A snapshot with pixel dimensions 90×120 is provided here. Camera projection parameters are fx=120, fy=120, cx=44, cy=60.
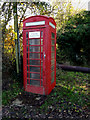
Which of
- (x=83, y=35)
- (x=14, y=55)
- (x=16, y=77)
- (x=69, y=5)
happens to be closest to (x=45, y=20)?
(x=14, y=55)

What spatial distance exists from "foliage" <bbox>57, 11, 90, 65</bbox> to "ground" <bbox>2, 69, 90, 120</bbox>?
15.9 feet

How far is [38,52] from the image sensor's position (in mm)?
3957

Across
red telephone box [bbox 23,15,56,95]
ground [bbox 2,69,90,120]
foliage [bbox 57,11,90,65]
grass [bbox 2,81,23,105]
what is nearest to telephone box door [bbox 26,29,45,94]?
red telephone box [bbox 23,15,56,95]

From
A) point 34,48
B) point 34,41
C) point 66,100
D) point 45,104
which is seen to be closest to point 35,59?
point 34,48

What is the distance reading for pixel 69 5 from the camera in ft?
21.5

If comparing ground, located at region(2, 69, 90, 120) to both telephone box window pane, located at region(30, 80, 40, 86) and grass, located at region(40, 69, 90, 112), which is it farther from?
Result: telephone box window pane, located at region(30, 80, 40, 86)

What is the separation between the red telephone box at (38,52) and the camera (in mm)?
3811

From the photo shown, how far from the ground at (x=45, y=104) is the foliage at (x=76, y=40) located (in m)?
4.83

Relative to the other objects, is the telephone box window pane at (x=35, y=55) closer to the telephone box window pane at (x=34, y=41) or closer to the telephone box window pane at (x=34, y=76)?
the telephone box window pane at (x=34, y=41)

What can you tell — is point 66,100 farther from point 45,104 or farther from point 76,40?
point 76,40

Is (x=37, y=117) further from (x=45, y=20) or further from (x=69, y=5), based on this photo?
(x=69, y=5)

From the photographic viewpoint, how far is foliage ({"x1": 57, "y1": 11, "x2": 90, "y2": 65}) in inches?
340

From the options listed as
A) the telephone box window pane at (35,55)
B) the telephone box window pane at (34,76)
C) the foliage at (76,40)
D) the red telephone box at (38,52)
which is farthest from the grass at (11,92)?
the foliage at (76,40)

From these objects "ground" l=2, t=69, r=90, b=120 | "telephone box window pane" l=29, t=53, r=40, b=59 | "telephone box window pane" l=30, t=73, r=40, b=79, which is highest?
"telephone box window pane" l=29, t=53, r=40, b=59
